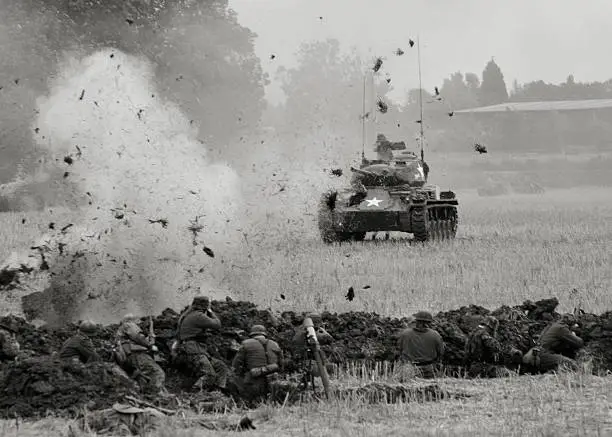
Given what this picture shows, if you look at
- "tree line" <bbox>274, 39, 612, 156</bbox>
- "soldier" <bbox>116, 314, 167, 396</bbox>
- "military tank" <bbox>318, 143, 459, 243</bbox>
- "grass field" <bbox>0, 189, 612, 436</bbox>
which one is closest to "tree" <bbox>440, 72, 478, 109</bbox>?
"tree line" <bbox>274, 39, 612, 156</bbox>

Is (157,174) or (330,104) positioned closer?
(157,174)

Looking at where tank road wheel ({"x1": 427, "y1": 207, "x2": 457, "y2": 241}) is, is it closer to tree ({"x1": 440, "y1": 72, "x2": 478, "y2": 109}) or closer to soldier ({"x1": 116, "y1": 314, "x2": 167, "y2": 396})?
soldier ({"x1": 116, "y1": 314, "x2": 167, "y2": 396})

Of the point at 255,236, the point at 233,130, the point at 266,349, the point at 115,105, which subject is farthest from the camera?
the point at 233,130

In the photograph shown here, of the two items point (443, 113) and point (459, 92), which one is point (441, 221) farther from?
point (459, 92)

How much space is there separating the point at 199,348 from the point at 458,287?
844 centimetres

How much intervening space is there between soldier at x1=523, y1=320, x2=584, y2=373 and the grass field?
770mm

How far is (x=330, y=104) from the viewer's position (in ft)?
336

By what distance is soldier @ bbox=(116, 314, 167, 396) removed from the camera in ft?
46.5

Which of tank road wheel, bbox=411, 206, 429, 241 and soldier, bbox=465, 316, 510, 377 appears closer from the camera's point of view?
soldier, bbox=465, 316, 510, 377

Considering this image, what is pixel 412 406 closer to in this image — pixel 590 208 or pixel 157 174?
pixel 157 174

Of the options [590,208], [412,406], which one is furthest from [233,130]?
[412,406]

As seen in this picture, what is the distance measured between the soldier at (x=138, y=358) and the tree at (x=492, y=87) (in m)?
96.2

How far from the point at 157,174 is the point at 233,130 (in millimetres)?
35219

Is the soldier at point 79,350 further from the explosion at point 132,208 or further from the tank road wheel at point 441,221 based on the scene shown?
the tank road wheel at point 441,221
